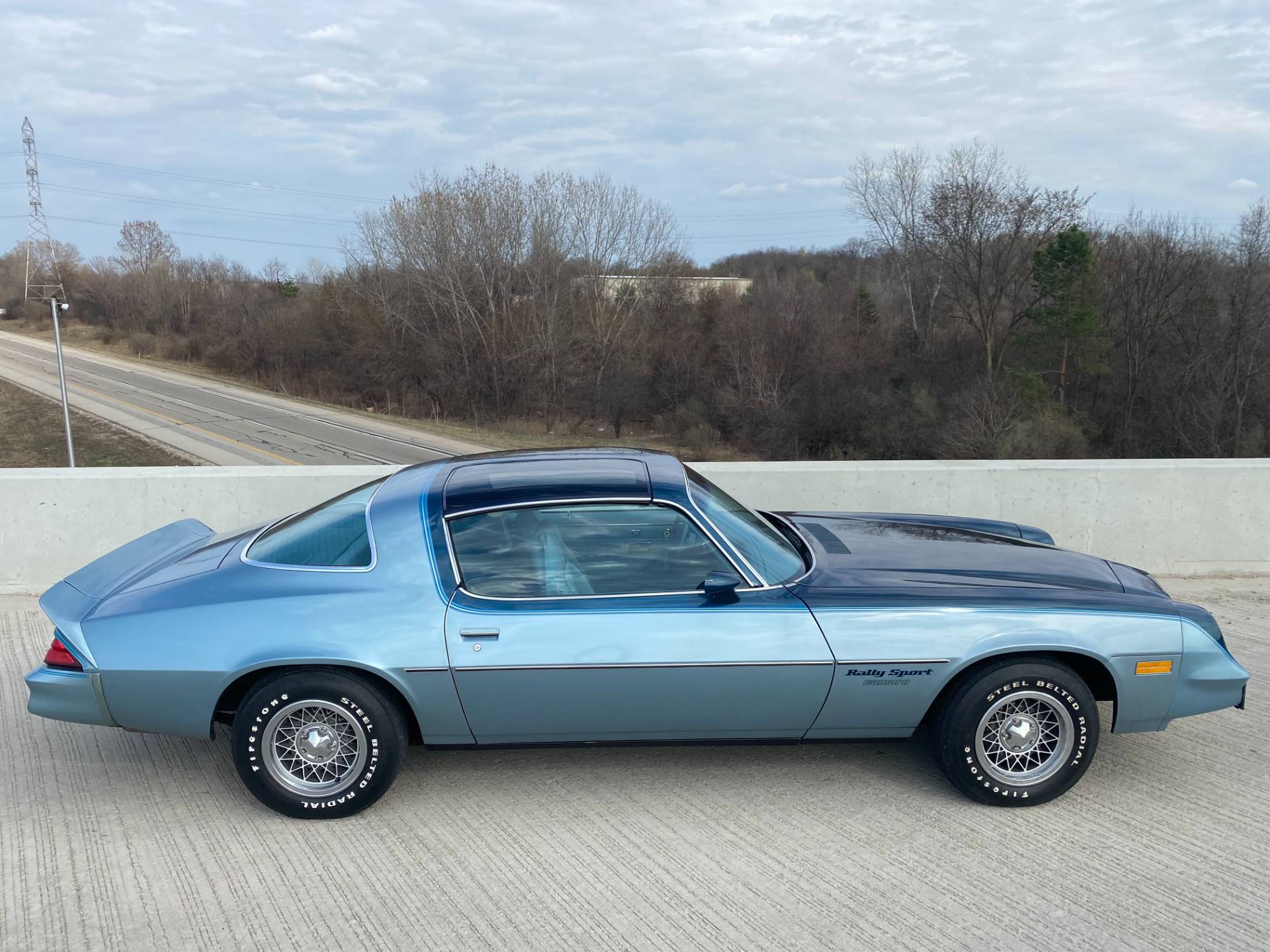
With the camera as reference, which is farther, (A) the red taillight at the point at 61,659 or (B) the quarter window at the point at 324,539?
(B) the quarter window at the point at 324,539

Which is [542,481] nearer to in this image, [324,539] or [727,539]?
[727,539]

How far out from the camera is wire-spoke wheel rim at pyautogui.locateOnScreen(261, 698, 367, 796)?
361cm

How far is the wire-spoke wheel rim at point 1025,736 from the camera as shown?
3648 millimetres

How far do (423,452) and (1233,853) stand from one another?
28280 mm

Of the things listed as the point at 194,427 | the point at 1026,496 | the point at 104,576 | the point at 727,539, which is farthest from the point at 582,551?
the point at 194,427

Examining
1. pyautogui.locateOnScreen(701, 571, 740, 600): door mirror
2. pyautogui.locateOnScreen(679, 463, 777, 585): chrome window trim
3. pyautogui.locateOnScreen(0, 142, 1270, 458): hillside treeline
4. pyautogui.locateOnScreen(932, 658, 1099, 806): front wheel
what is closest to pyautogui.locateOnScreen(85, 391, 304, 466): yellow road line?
pyautogui.locateOnScreen(0, 142, 1270, 458): hillside treeline

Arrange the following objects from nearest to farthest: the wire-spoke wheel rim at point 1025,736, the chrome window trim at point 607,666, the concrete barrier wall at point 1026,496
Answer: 1. the chrome window trim at point 607,666
2. the wire-spoke wheel rim at point 1025,736
3. the concrete barrier wall at point 1026,496

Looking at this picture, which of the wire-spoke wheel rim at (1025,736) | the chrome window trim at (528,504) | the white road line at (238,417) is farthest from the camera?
the white road line at (238,417)

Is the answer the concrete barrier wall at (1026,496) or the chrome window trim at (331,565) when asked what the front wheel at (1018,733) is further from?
the concrete barrier wall at (1026,496)

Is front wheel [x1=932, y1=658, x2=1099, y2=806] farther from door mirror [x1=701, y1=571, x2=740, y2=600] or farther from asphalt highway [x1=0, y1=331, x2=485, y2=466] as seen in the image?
asphalt highway [x1=0, y1=331, x2=485, y2=466]

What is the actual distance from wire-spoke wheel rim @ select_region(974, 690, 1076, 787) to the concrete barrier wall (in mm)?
3387

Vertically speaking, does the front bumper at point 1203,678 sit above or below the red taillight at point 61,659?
below

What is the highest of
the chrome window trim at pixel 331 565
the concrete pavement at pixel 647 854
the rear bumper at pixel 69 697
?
the chrome window trim at pixel 331 565

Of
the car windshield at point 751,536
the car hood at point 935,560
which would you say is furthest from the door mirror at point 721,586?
the car hood at point 935,560
